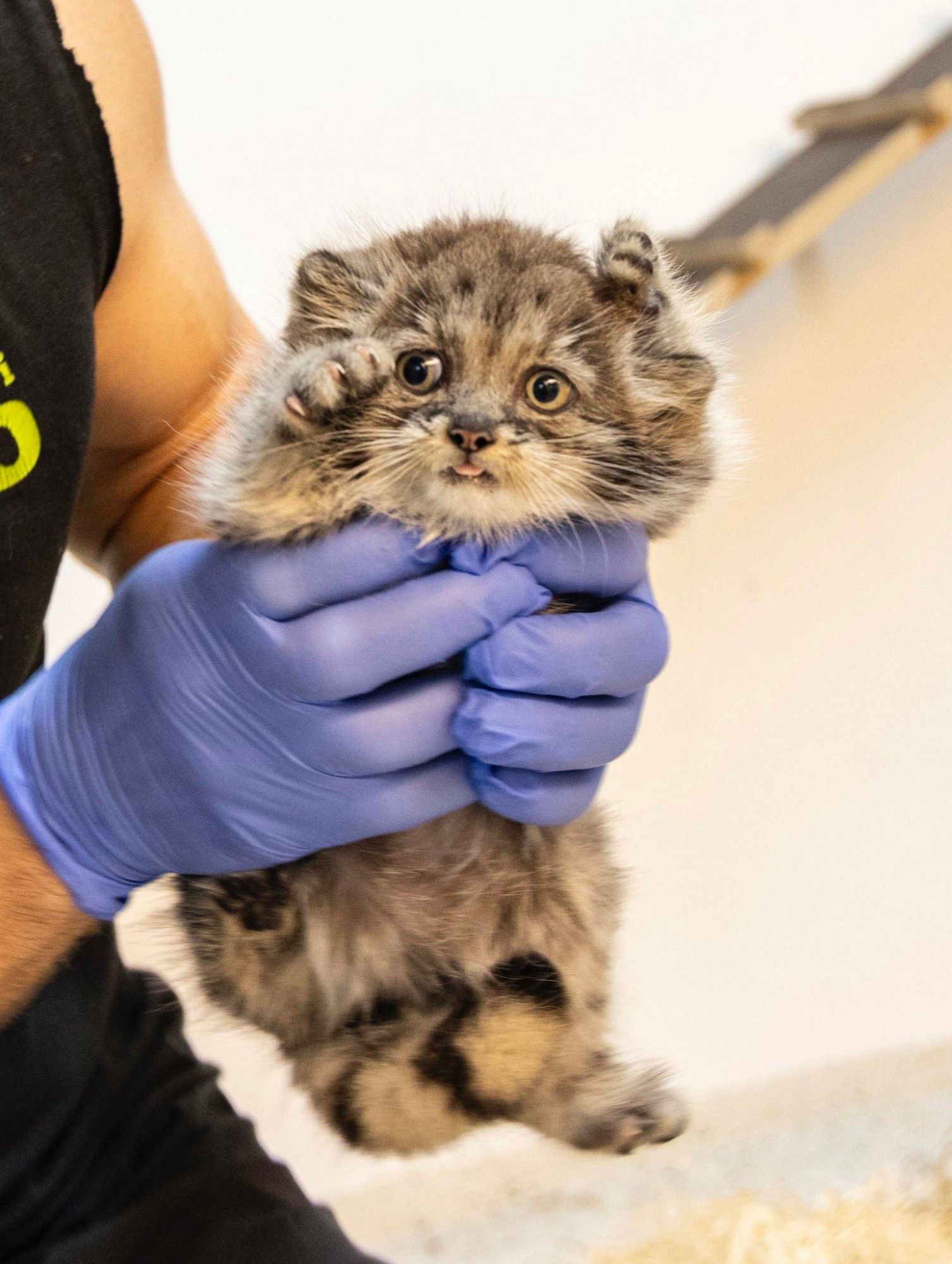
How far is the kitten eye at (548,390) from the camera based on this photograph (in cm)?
122

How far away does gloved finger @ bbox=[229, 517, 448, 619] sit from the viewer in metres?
1.27

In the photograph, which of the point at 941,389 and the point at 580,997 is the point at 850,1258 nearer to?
the point at 580,997

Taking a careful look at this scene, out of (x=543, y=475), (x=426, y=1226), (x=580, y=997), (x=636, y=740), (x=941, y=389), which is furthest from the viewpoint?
(x=636, y=740)

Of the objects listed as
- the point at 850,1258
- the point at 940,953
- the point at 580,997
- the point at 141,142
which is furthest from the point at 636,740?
the point at 141,142

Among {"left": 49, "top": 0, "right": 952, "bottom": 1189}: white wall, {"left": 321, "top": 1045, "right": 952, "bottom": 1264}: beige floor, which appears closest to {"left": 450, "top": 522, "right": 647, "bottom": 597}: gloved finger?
{"left": 321, "top": 1045, "right": 952, "bottom": 1264}: beige floor

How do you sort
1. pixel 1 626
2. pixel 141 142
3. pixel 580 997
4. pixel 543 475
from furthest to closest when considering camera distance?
pixel 141 142
pixel 1 626
pixel 580 997
pixel 543 475

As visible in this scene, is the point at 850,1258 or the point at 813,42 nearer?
the point at 850,1258

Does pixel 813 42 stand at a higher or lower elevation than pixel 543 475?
higher

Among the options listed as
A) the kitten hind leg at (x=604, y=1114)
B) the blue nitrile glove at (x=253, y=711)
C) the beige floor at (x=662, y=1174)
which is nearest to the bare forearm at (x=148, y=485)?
the blue nitrile glove at (x=253, y=711)

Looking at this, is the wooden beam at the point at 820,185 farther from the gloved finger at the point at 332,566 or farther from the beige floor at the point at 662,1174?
the beige floor at the point at 662,1174

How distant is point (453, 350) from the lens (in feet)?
3.96

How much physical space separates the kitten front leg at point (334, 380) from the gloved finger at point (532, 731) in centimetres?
37

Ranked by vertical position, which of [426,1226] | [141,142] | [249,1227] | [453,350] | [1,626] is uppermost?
[141,142]

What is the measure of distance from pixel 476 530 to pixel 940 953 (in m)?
2.24
